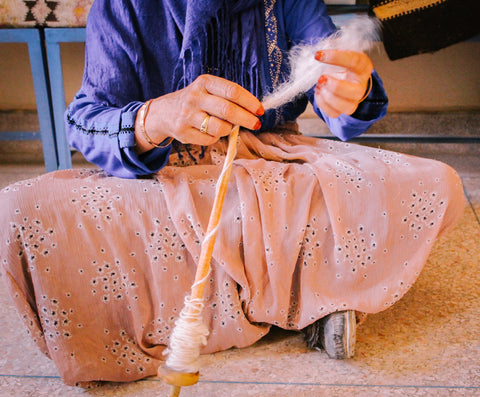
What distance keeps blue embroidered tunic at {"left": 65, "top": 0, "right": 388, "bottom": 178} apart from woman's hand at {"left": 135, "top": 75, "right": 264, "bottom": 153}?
13 cm

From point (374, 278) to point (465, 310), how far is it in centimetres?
28

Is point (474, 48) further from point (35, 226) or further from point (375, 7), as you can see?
point (35, 226)

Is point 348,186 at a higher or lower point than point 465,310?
higher

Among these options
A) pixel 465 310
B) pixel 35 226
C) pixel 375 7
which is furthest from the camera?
pixel 375 7

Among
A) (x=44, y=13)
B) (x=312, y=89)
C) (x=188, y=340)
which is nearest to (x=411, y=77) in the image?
(x=312, y=89)

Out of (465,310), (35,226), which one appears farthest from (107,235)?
(465,310)

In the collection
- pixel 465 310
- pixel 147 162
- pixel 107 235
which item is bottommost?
pixel 465 310

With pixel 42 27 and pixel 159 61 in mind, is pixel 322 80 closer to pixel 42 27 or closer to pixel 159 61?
pixel 159 61

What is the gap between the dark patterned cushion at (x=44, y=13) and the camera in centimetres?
164

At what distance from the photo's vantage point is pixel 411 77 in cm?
227

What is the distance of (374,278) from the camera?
95 centimetres

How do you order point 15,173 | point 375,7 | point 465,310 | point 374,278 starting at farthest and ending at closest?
point 15,173 → point 375,7 → point 465,310 → point 374,278

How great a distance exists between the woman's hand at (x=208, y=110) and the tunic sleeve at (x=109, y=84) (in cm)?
14

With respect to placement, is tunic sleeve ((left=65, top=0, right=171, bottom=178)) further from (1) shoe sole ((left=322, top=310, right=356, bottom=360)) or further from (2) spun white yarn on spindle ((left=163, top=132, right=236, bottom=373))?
(1) shoe sole ((left=322, top=310, right=356, bottom=360))
